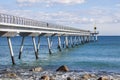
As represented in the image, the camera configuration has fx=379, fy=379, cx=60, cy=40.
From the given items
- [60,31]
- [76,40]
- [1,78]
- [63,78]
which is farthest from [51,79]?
[76,40]

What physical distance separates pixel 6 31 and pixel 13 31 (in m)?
2.14

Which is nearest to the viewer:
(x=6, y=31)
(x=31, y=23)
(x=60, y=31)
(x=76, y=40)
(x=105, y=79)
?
(x=105, y=79)

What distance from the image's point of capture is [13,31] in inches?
1610

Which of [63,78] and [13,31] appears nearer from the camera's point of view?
[63,78]

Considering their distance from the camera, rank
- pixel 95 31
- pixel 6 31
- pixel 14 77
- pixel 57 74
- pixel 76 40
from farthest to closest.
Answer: pixel 95 31, pixel 76 40, pixel 6 31, pixel 57 74, pixel 14 77

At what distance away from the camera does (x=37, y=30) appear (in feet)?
173

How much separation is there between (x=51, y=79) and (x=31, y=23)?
21.6 metres

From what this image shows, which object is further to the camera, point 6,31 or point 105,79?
point 6,31

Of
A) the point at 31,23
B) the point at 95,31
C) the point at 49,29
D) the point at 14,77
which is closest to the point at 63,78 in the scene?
the point at 14,77

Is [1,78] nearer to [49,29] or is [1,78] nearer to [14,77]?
[14,77]

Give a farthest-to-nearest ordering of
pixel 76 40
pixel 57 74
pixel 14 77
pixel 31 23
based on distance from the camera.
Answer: pixel 76 40 < pixel 31 23 < pixel 57 74 < pixel 14 77

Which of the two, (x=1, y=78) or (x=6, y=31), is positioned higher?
(x=6, y=31)

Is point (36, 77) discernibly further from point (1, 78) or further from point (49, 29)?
point (49, 29)

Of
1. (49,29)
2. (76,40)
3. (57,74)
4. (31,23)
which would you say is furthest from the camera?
(76,40)
